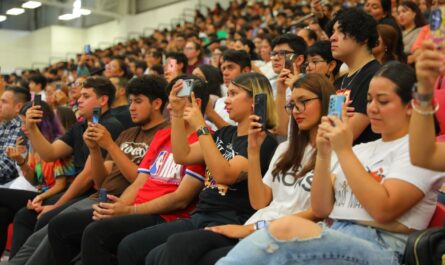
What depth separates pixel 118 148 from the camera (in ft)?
12.3

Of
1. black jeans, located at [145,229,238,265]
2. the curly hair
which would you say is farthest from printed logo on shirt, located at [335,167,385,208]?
the curly hair

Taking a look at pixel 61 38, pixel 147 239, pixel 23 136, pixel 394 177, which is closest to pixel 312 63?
pixel 147 239

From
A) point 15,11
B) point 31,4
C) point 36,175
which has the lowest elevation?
point 36,175

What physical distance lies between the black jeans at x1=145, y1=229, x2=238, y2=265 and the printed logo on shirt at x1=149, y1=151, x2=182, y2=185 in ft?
2.58

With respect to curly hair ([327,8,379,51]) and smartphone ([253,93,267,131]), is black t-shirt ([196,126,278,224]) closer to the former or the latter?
smartphone ([253,93,267,131])

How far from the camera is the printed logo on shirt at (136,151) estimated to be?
390 centimetres

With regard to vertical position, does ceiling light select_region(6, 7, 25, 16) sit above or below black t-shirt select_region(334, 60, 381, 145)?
above

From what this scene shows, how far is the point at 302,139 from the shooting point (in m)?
2.75

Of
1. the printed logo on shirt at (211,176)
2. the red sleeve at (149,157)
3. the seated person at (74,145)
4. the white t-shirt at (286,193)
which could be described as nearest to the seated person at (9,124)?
the seated person at (74,145)

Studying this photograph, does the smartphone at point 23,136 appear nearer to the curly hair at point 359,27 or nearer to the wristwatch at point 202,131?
the wristwatch at point 202,131

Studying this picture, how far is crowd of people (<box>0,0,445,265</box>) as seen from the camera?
6.93ft

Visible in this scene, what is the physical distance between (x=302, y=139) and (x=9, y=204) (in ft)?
8.94

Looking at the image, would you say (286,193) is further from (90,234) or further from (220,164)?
(90,234)

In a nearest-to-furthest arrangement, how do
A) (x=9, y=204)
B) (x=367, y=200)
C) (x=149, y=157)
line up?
(x=367, y=200), (x=149, y=157), (x=9, y=204)
